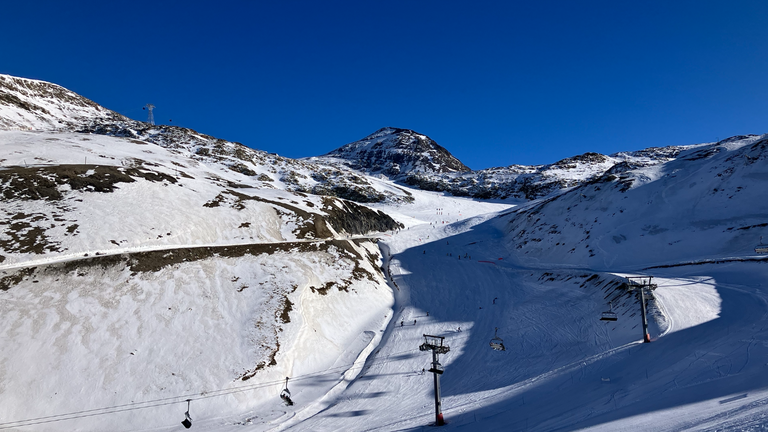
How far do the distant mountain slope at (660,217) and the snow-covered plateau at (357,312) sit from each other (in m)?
0.35

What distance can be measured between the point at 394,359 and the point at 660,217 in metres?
48.5

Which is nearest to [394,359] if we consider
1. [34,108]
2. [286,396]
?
[286,396]

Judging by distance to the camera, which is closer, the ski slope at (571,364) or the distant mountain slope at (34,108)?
the ski slope at (571,364)

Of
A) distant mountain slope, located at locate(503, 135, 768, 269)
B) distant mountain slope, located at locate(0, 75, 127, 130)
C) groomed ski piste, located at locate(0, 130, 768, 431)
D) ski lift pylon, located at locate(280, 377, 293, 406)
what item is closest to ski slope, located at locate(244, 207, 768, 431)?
groomed ski piste, located at locate(0, 130, 768, 431)

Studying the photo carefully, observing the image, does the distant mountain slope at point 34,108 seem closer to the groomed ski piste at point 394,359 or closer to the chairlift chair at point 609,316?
the groomed ski piste at point 394,359

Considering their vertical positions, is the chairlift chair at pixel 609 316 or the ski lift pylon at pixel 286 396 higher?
the chairlift chair at pixel 609 316

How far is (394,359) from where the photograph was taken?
33.7 metres

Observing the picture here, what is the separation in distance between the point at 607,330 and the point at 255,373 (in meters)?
29.9

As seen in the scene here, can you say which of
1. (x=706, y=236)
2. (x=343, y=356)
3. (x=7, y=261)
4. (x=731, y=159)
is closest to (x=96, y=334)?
(x=7, y=261)

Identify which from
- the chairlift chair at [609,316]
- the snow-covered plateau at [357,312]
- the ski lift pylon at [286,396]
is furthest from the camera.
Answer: the ski lift pylon at [286,396]

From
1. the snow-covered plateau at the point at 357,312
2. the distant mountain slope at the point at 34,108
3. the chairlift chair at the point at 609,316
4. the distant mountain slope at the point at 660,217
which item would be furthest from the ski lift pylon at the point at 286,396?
the distant mountain slope at the point at 34,108

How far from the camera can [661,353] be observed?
22.6m

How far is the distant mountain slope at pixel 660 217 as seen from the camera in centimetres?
4556

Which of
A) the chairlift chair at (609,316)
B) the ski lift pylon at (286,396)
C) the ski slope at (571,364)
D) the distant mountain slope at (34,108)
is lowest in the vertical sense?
the ski lift pylon at (286,396)
